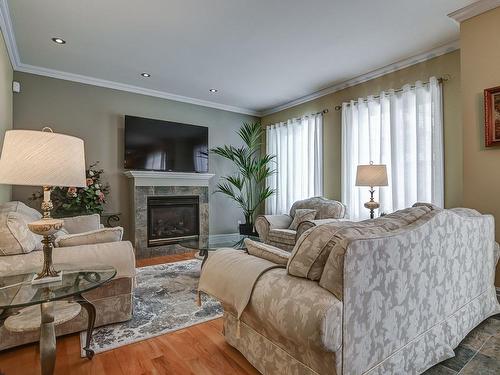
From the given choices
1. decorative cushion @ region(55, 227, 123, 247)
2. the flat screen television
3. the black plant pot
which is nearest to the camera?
decorative cushion @ region(55, 227, 123, 247)

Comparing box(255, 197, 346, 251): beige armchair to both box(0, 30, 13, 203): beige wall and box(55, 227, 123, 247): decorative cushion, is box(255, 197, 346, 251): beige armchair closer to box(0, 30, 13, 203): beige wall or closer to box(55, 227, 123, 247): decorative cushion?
box(55, 227, 123, 247): decorative cushion

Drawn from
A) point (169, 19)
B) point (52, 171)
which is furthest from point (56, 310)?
point (169, 19)

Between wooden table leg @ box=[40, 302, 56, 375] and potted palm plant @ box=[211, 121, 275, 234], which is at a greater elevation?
potted palm plant @ box=[211, 121, 275, 234]

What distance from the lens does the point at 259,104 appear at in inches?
229

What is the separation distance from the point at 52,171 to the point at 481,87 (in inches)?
141

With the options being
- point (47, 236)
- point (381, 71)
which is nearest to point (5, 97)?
point (47, 236)

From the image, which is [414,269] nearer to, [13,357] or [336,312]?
[336,312]

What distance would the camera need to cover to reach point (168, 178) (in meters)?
4.91

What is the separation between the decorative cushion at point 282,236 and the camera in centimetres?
401

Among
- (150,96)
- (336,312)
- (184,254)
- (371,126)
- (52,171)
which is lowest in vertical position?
(184,254)

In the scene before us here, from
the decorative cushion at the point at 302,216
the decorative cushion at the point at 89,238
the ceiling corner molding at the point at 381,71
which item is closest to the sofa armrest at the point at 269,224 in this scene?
the decorative cushion at the point at 302,216

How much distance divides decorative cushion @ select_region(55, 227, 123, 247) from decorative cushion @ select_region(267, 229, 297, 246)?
7.65ft

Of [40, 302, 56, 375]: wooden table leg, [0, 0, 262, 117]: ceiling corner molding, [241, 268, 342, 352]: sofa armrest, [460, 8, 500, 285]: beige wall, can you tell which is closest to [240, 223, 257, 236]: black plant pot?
[0, 0, 262, 117]: ceiling corner molding

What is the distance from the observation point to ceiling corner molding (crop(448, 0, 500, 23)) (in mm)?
2625
